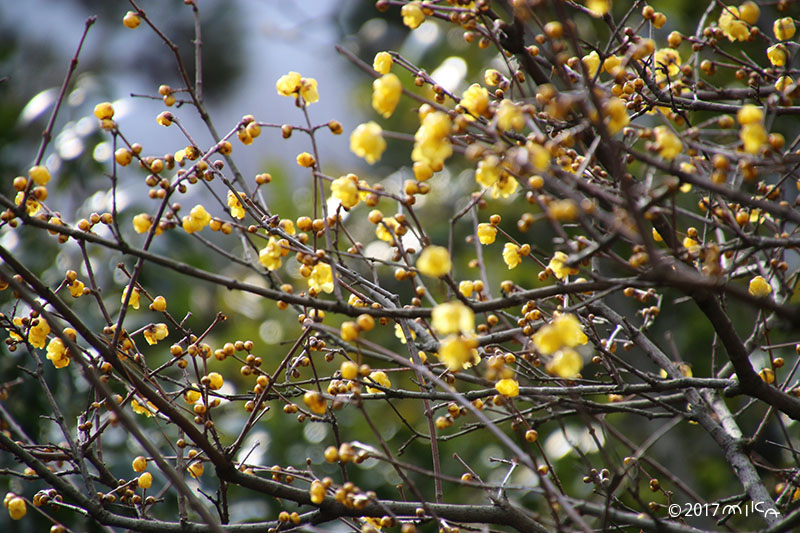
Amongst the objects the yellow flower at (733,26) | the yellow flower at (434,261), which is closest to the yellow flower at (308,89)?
the yellow flower at (434,261)

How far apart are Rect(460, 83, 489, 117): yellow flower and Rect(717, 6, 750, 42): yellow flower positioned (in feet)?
2.30

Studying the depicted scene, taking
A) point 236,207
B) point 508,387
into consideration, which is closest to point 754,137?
point 508,387

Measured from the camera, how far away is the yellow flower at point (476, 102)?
3.28 ft

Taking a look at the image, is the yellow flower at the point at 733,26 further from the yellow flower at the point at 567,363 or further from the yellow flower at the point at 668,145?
the yellow flower at the point at 567,363

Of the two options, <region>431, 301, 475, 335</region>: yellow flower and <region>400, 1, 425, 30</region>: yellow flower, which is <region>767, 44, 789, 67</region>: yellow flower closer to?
<region>400, 1, 425, 30</region>: yellow flower

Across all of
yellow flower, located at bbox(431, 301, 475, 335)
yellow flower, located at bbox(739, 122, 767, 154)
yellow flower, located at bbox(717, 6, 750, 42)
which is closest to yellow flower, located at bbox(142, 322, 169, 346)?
yellow flower, located at bbox(431, 301, 475, 335)

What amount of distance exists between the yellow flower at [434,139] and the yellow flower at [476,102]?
57 millimetres

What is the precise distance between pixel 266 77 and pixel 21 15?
271 cm

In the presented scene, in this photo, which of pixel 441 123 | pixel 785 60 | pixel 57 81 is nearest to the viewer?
pixel 441 123

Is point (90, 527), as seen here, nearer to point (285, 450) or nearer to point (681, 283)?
point (285, 450)

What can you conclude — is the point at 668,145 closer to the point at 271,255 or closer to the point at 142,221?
the point at 271,255

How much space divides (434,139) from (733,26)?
0.93 metres

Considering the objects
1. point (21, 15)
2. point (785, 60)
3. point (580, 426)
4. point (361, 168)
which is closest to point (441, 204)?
point (361, 168)

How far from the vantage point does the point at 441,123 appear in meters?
0.96
